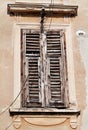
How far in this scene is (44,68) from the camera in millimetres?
9383

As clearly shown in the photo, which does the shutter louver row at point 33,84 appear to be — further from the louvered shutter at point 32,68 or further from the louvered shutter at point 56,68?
the louvered shutter at point 56,68

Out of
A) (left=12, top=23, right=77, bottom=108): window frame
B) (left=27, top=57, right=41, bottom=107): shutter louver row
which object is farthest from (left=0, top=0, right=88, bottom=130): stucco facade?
(left=27, top=57, right=41, bottom=107): shutter louver row

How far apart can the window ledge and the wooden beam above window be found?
222 cm

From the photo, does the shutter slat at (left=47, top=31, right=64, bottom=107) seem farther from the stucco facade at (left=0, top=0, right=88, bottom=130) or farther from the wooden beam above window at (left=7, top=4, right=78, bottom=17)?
the wooden beam above window at (left=7, top=4, right=78, bottom=17)

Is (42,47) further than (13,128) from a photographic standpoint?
Yes

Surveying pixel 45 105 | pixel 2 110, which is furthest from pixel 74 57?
pixel 2 110

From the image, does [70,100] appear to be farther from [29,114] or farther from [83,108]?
[29,114]

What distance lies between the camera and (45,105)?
9.03 metres

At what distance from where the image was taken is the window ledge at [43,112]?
8.83m

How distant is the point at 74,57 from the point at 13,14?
5.51 feet

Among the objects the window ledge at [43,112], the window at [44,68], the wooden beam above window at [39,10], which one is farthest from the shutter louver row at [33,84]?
the wooden beam above window at [39,10]

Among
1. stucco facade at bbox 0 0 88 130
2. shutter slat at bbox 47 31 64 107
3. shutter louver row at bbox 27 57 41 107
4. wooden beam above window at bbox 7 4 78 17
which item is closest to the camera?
stucco facade at bbox 0 0 88 130

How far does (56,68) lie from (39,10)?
1.37 metres

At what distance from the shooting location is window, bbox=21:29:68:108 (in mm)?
9102
